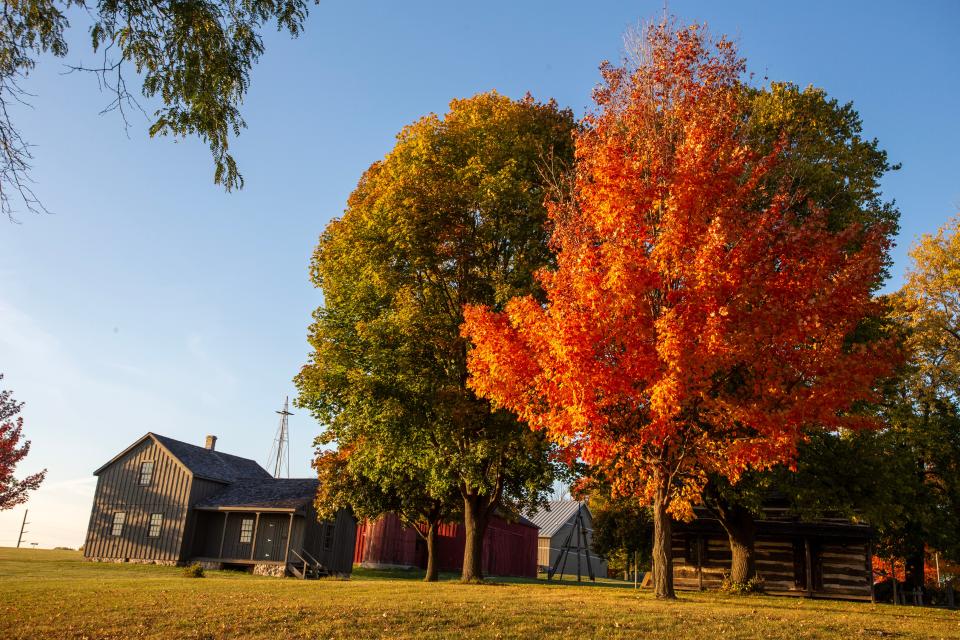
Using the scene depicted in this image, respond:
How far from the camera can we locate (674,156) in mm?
18297

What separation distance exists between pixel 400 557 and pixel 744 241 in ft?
128

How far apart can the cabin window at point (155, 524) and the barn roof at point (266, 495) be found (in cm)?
230

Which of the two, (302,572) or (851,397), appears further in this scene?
(302,572)

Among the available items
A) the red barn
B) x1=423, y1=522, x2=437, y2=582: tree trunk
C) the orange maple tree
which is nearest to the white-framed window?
the red barn

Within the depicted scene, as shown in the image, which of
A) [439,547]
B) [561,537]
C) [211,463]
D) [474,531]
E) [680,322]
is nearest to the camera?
[680,322]

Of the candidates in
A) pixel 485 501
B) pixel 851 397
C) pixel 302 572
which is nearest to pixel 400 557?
pixel 302 572

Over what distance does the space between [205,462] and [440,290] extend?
2462 cm

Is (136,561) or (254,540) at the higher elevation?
(254,540)

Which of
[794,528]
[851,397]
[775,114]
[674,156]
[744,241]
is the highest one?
[775,114]

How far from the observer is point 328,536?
1555 inches

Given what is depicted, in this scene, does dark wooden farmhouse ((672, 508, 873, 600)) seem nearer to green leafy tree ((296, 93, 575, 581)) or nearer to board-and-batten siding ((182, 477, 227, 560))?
green leafy tree ((296, 93, 575, 581))

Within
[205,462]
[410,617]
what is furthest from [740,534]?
[205,462]

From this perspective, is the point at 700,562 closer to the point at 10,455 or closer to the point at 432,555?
the point at 432,555

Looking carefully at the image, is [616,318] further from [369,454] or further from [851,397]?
[369,454]
